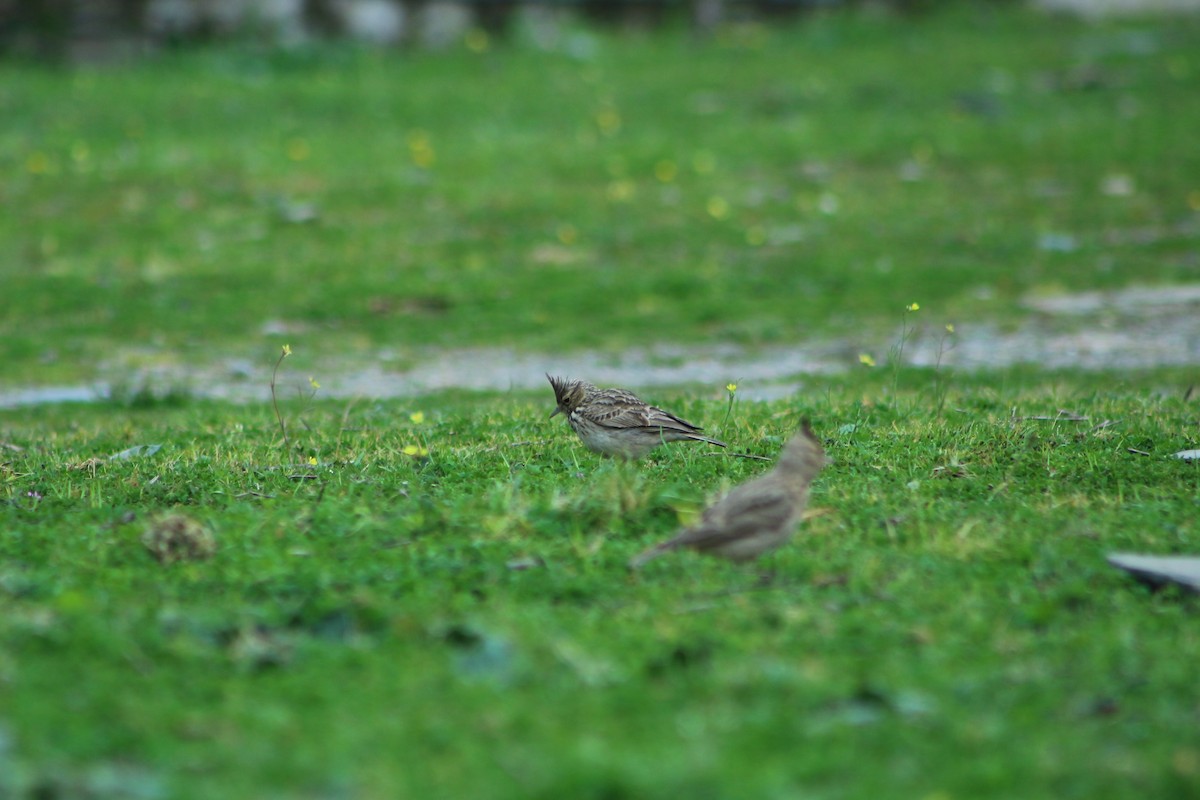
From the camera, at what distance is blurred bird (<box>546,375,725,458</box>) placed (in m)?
7.22

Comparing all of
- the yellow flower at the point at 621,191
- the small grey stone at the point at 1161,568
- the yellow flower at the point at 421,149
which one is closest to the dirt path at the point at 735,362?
the yellow flower at the point at 621,191

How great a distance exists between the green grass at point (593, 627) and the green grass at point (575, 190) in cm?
522

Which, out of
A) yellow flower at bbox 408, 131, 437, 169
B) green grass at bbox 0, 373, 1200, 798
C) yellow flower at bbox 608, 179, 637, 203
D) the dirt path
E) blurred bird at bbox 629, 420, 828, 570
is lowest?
the dirt path

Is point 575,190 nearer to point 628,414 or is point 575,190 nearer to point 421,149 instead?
point 421,149

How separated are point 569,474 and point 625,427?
1.22 feet

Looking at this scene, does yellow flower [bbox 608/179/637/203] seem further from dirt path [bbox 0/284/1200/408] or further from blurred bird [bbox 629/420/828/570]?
blurred bird [bbox 629/420/828/570]

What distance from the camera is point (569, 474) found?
23.3ft

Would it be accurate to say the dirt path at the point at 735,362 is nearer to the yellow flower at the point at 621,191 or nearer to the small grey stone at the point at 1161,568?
the yellow flower at the point at 621,191

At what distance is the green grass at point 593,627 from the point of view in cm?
411

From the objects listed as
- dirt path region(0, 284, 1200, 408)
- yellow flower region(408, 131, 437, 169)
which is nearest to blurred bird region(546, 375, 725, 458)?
dirt path region(0, 284, 1200, 408)

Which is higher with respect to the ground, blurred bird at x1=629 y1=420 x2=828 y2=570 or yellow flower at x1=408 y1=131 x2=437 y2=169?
yellow flower at x1=408 y1=131 x2=437 y2=169

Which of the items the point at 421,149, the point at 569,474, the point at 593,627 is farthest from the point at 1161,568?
the point at 421,149

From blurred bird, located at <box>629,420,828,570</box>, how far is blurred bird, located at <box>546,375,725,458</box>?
1.39 m

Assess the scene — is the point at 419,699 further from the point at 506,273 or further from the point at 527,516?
the point at 506,273
